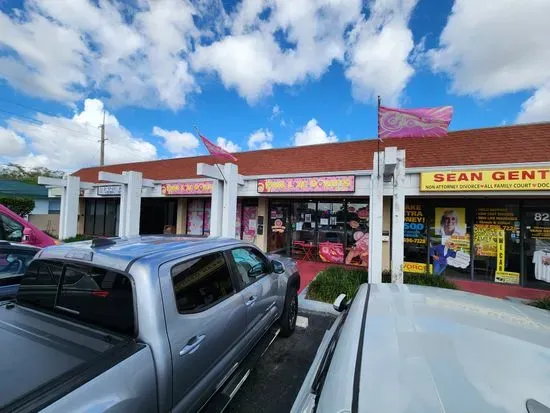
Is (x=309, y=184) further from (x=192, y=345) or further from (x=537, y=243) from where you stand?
(x=192, y=345)

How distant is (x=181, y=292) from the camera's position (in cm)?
226

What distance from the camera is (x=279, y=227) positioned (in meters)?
12.4

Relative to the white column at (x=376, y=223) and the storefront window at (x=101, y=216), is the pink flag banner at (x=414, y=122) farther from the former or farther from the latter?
the storefront window at (x=101, y=216)

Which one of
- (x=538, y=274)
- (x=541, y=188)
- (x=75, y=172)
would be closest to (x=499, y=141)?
(x=541, y=188)

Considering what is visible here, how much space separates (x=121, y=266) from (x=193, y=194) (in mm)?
9900

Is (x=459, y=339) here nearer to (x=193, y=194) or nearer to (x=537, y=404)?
(x=537, y=404)

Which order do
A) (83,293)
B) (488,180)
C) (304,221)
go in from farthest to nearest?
(304,221) → (488,180) → (83,293)

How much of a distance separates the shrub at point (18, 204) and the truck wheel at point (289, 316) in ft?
71.3

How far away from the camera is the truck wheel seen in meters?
4.44

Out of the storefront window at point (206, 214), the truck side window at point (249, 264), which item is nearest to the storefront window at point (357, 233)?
the storefront window at point (206, 214)

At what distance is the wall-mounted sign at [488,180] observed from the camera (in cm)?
690

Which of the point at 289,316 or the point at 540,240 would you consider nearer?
the point at 289,316

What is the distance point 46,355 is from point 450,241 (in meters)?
10.3

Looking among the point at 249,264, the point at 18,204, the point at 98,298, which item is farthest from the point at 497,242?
the point at 18,204
